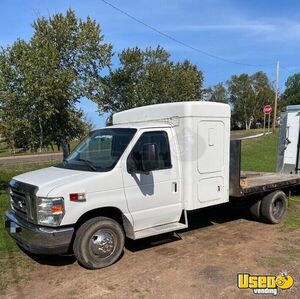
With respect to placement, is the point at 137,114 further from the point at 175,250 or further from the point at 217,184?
the point at 175,250

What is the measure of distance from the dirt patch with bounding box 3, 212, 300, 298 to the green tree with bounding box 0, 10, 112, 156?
895 cm

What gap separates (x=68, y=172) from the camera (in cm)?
638

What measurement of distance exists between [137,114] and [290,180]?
3.81 metres

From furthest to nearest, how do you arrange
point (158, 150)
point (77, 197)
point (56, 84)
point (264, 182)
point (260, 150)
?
point (260, 150) → point (56, 84) → point (264, 182) → point (158, 150) → point (77, 197)

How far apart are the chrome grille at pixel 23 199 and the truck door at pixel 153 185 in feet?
4.46

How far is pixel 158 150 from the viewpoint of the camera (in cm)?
679

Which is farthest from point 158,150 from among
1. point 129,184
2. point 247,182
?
point 247,182

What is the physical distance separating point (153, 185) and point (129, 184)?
0.46 meters

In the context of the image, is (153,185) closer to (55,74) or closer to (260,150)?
(55,74)

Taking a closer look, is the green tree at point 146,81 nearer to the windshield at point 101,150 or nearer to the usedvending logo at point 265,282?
the windshield at point 101,150

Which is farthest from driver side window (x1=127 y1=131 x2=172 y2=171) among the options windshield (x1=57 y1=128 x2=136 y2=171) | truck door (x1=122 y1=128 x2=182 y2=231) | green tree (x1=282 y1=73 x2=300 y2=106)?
green tree (x1=282 y1=73 x2=300 y2=106)

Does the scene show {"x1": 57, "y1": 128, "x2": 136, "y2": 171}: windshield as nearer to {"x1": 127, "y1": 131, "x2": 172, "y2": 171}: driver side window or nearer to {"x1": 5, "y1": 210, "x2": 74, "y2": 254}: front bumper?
{"x1": 127, "y1": 131, "x2": 172, "y2": 171}: driver side window

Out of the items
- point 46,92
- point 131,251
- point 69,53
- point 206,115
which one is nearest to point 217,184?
point 206,115

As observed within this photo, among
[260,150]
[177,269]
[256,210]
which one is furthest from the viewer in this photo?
[260,150]
